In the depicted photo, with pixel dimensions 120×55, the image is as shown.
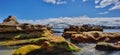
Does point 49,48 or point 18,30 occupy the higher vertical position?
point 18,30

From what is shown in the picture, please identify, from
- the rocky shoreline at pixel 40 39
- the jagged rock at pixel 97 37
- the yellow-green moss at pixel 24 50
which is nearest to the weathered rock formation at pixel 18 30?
the rocky shoreline at pixel 40 39

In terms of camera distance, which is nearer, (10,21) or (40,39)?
(40,39)

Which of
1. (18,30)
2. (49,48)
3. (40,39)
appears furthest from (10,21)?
(49,48)

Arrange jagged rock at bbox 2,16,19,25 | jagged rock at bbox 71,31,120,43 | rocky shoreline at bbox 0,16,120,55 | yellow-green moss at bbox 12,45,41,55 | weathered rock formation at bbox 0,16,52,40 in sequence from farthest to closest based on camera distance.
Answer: jagged rock at bbox 71,31,120,43
jagged rock at bbox 2,16,19,25
weathered rock formation at bbox 0,16,52,40
rocky shoreline at bbox 0,16,120,55
yellow-green moss at bbox 12,45,41,55

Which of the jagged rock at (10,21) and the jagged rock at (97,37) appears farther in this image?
the jagged rock at (97,37)

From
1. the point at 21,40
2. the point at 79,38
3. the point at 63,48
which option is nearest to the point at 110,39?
the point at 79,38

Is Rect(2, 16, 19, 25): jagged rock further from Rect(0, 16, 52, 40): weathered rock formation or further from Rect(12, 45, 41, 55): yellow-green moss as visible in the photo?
Rect(12, 45, 41, 55): yellow-green moss

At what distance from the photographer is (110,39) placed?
289ft

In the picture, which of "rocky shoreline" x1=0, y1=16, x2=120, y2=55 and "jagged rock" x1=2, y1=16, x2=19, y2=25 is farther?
"jagged rock" x1=2, y1=16, x2=19, y2=25

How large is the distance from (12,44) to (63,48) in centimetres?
1985

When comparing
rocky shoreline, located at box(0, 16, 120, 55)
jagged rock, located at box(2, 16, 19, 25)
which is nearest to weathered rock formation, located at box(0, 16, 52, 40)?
rocky shoreline, located at box(0, 16, 120, 55)

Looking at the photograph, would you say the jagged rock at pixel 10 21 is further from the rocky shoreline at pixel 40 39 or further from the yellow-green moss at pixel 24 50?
the yellow-green moss at pixel 24 50

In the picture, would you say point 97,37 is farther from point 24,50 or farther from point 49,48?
point 24,50

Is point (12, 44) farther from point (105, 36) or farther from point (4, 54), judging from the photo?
point (105, 36)
